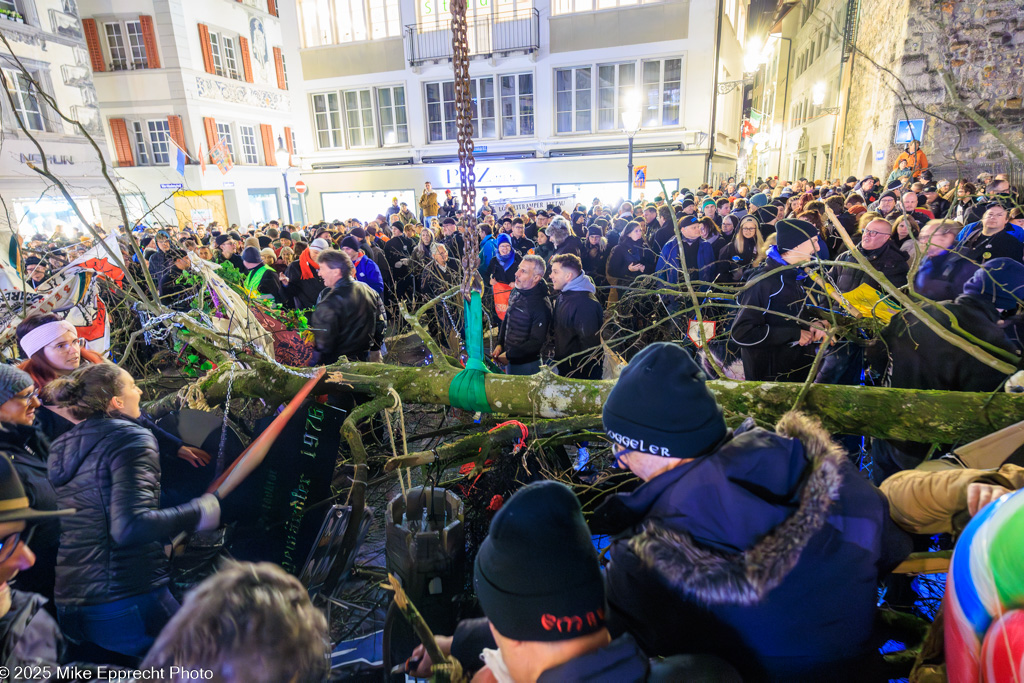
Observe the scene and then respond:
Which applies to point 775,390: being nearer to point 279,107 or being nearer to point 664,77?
point 664,77

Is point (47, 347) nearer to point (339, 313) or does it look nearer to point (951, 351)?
point (339, 313)

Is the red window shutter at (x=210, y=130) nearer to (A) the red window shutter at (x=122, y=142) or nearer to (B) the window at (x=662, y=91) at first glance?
(A) the red window shutter at (x=122, y=142)

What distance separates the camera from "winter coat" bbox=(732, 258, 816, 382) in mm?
3971

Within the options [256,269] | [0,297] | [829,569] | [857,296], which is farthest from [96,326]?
[857,296]

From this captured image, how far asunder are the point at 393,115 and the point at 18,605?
23.5 m

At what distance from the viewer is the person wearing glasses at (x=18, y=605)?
6.07 feet

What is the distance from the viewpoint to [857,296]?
13.4ft

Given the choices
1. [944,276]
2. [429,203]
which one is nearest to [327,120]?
[429,203]

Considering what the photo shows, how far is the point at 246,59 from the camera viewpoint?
87.0ft

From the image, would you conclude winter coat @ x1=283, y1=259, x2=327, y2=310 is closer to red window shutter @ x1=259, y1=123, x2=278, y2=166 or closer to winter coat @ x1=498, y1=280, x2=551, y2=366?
winter coat @ x1=498, y1=280, x2=551, y2=366

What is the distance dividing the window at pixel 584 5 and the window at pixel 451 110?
3.56 m

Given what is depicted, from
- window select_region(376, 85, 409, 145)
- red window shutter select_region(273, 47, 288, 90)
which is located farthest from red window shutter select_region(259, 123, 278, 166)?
window select_region(376, 85, 409, 145)

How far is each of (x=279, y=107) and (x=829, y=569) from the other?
33608mm

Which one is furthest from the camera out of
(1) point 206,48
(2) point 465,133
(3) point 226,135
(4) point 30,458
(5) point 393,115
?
(3) point 226,135
